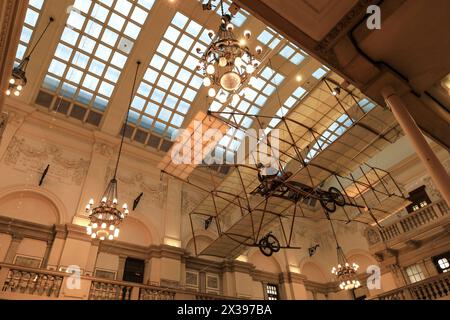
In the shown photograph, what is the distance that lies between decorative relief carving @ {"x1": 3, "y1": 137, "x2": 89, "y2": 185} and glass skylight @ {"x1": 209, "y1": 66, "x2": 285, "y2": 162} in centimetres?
670

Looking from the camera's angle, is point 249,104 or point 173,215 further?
point 249,104

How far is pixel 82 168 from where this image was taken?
13.9m

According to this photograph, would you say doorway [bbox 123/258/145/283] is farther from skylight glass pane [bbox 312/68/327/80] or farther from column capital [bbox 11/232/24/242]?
skylight glass pane [bbox 312/68/327/80]

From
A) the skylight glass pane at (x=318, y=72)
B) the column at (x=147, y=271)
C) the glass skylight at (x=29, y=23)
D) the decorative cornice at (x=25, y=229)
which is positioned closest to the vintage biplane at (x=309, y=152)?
the column at (x=147, y=271)

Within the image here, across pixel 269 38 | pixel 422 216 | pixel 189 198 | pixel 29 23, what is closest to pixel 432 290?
pixel 422 216

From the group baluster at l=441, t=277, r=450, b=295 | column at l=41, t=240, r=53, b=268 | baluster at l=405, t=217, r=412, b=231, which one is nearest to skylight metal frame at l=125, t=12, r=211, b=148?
column at l=41, t=240, r=53, b=268

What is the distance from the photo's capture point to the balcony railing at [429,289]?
34.3 ft

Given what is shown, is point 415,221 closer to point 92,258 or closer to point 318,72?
point 318,72

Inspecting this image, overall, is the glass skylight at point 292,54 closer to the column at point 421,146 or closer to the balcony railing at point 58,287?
the column at point 421,146

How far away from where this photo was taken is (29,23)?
1334 centimetres

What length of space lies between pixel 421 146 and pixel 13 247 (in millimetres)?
11892

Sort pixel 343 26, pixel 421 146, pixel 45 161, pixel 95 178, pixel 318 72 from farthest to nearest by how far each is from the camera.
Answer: pixel 318 72 < pixel 95 178 < pixel 45 161 < pixel 343 26 < pixel 421 146

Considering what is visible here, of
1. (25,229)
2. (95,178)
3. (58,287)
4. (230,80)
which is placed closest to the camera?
(230,80)

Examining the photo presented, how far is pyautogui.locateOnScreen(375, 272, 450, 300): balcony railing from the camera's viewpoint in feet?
34.3
